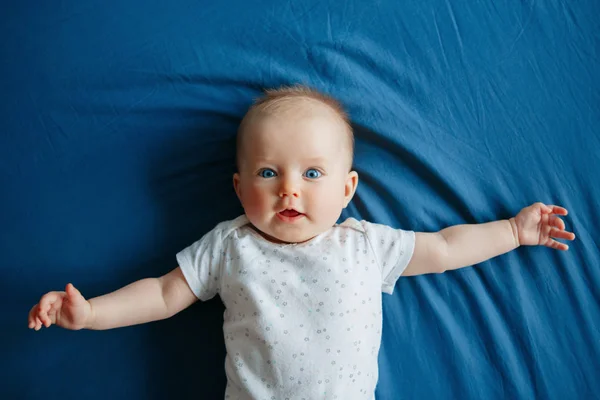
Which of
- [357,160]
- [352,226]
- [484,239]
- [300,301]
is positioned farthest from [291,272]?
[484,239]

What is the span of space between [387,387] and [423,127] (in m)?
0.58

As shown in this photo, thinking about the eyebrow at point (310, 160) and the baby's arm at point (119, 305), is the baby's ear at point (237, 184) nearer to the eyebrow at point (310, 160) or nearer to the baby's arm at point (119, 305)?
the eyebrow at point (310, 160)

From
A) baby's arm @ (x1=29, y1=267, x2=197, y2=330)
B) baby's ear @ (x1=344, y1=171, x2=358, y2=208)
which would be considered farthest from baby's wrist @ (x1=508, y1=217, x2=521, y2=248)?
baby's arm @ (x1=29, y1=267, x2=197, y2=330)

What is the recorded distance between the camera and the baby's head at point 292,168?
1065 millimetres

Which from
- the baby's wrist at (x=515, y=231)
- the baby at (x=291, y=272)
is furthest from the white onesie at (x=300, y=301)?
the baby's wrist at (x=515, y=231)

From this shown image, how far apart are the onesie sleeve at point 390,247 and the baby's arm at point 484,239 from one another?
2 cm

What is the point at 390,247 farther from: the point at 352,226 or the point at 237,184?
the point at 237,184

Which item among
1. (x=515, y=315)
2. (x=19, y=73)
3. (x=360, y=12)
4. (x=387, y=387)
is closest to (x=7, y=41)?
(x=19, y=73)

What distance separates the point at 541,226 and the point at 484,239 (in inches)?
5.3

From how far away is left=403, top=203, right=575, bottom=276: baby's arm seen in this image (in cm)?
117

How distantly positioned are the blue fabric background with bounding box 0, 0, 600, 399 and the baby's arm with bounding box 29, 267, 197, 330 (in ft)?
0.28

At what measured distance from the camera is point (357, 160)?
4.03 ft

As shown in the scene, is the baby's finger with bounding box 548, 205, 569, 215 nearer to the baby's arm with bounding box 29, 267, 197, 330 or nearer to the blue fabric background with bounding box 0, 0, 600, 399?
the blue fabric background with bounding box 0, 0, 600, 399

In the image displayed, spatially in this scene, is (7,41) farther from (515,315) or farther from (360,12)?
(515,315)
